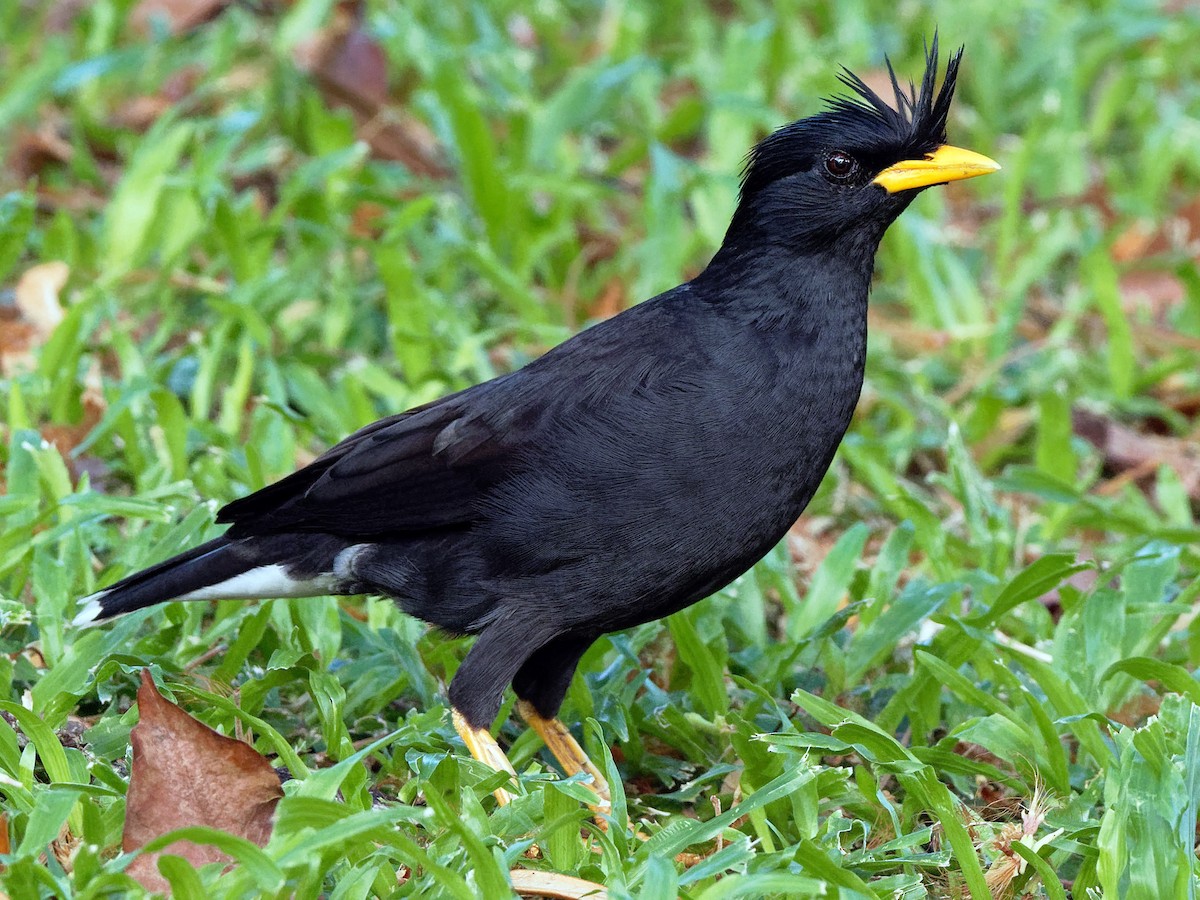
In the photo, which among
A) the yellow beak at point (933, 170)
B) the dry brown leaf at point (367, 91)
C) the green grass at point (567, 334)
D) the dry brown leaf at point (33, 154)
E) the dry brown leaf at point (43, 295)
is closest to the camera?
the green grass at point (567, 334)

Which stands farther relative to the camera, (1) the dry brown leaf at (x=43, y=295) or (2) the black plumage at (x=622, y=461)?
(1) the dry brown leaf at (x=43, y=295)

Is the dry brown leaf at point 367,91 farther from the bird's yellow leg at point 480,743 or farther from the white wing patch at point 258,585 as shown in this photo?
the bird's yellow leg at point 480,743

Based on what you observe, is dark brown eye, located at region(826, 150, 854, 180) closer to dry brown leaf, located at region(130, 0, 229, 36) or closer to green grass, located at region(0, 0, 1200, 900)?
green grass, located at region(0, 0, 1200, 900)

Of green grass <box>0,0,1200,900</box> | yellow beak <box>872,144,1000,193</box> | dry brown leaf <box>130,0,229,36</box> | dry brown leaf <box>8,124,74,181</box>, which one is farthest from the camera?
dry brown leaf <box>130,0,229,36</box>

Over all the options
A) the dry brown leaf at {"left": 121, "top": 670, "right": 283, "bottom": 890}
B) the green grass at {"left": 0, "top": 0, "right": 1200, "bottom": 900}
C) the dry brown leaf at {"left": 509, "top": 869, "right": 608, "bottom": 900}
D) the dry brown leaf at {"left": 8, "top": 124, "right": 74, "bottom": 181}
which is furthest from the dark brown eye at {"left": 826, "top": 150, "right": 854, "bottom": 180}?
the dry brown leaf at {"left": 8, "top": 124, "right": 74, "bottom": 181}

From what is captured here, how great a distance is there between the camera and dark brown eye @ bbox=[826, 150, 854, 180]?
418 cm

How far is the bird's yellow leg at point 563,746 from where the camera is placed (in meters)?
4.20

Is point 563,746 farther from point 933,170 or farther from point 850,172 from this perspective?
point 933,170

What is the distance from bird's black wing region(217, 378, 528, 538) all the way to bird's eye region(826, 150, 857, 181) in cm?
101

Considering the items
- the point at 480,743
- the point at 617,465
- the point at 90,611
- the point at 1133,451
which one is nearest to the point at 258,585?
the point at 90,611

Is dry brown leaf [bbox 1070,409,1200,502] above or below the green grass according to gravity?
below

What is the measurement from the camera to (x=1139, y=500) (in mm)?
5641

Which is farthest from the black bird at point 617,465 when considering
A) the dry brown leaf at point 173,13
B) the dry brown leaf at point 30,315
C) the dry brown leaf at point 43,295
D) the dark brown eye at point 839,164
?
the dry brown leaf at point 173,13

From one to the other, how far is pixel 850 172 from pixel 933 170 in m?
0.21
